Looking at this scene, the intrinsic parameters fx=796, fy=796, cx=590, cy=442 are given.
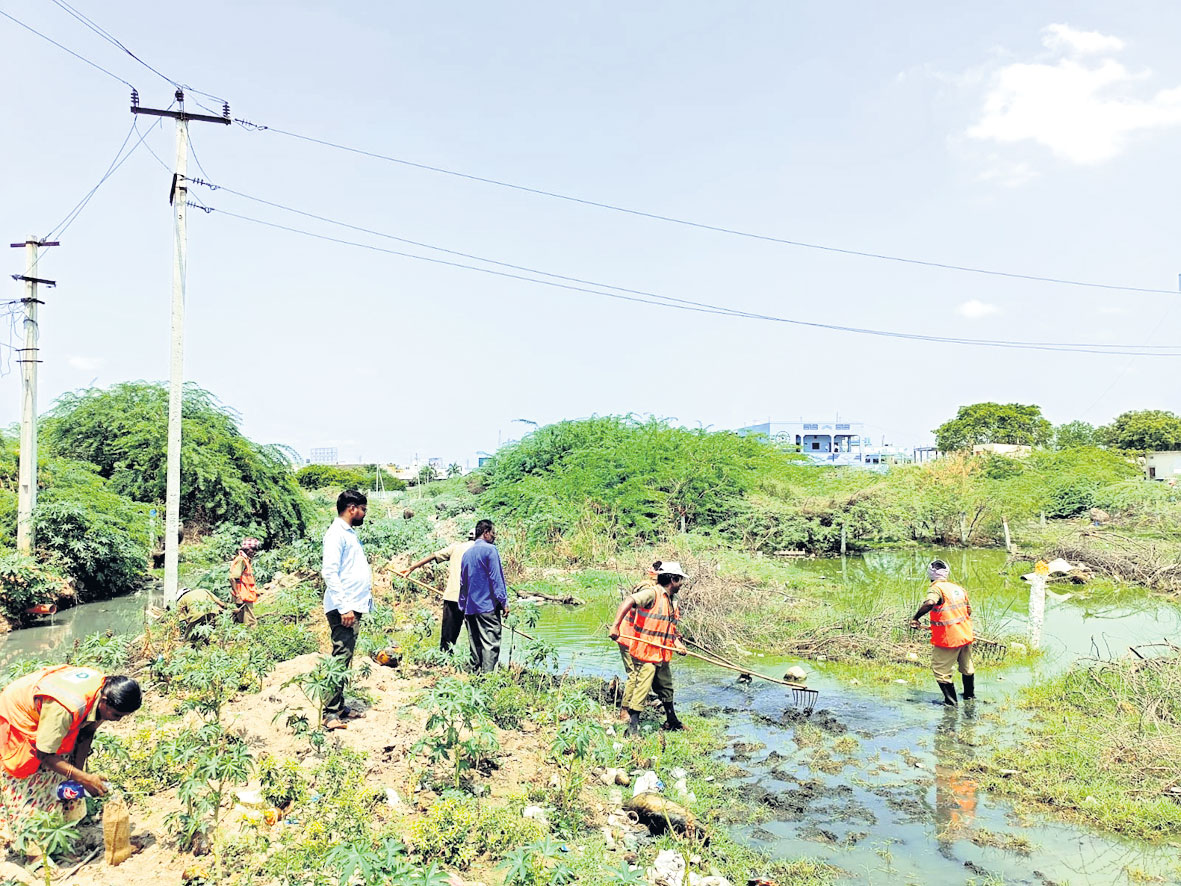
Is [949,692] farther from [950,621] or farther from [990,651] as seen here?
[990,651]

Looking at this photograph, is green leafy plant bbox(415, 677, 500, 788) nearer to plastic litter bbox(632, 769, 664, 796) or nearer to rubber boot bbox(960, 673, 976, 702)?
plastic litter bbox(632, 769, 664, 796)

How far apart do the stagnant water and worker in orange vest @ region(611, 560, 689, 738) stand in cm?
94

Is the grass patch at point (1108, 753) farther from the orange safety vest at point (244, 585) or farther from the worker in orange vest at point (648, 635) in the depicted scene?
the orange safety vest at point (244, 585)

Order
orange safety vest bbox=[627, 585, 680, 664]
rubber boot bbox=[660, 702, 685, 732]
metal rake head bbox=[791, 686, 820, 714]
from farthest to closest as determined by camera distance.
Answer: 1. metal rake head bbox=[791, 686, 820, 714]
2. rubber boot bbox=[660, 702, 685, 732]
3. orange safety vest bbox=[627, 585, 680, 664]

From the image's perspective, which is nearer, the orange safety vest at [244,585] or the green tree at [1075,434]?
the orange safety vest at [244,585]

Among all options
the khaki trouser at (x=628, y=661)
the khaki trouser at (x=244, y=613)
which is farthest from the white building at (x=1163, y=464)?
the khaki trouser at (x=244, y=613)

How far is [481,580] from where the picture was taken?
7.84 metres

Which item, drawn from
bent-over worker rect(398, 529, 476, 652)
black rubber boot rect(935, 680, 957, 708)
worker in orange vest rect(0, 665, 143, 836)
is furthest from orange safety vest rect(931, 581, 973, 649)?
worker in orange vest rect(0, 665, 143, 836)

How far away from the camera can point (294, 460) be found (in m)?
23.0

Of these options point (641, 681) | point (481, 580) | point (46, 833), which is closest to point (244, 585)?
point (481, 580)

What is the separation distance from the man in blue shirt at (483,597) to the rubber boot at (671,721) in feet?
5.80

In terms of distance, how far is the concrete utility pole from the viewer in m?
14.6

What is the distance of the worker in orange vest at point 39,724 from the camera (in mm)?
4352

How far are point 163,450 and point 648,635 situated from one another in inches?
661
